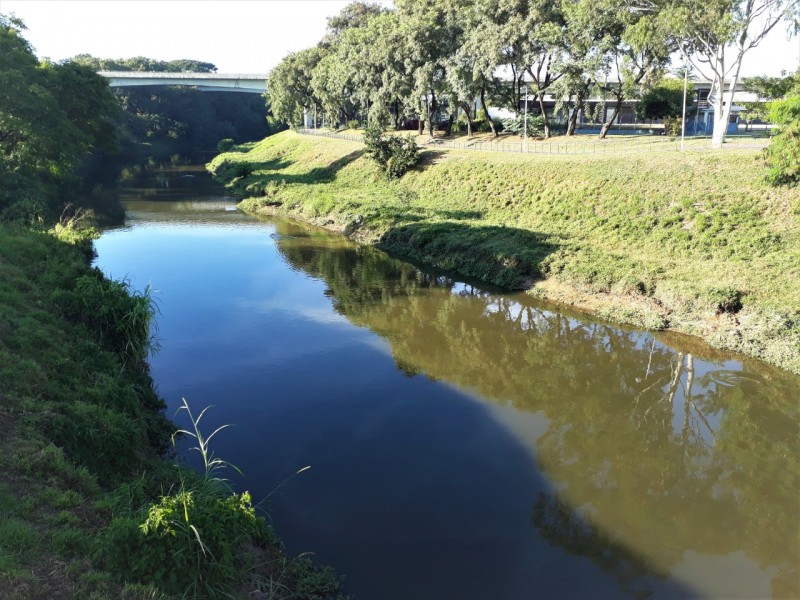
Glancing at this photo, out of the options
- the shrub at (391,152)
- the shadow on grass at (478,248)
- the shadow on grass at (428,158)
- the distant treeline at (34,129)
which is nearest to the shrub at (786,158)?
the shadow on grass at (478,248)

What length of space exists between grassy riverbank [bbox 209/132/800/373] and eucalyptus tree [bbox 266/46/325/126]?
40.7 metres

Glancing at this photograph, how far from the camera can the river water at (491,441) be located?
460 inches

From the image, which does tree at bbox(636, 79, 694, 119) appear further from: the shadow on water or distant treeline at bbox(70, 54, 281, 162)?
distant treeline at bbox(70, 54, 281, 162)

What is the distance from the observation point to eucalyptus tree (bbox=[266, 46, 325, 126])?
8306 cm

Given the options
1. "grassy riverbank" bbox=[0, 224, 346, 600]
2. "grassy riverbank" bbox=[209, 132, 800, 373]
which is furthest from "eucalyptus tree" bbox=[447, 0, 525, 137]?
"grassy riverbank" bbox=[0, 224, 346, 600]

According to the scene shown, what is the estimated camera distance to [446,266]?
3291 centimetres

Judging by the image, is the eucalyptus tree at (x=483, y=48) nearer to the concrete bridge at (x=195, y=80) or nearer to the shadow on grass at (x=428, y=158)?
the shadow on grass at (x=428, y=158)

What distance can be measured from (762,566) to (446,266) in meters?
22.8

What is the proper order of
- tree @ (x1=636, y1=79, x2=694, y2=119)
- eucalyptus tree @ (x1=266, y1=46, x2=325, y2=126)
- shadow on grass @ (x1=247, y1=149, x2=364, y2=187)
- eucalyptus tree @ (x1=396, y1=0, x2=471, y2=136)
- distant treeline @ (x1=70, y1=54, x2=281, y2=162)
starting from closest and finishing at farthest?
eucalyptus tree @ (x1=396, y1=0, x2=471, y2=136) → tree @ (x1=636, y1=79, x2=694, y2=119) → shadow on grass @ (x1=247, y1=149, x2=364, y2=187) → eucalyptus tree @ (x1=266, y1=46, x2=325, y2=126) → distant treeline @ (x1=70, y1=54, x2=281, y2=162)

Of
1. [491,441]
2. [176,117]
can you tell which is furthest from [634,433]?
[176,117]

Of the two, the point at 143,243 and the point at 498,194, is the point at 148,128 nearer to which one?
the point at 143,243

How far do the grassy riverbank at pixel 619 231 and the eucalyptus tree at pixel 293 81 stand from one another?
40.7 meters

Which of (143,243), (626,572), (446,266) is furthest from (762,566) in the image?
(143,243)

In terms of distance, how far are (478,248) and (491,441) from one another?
17.7 metres
